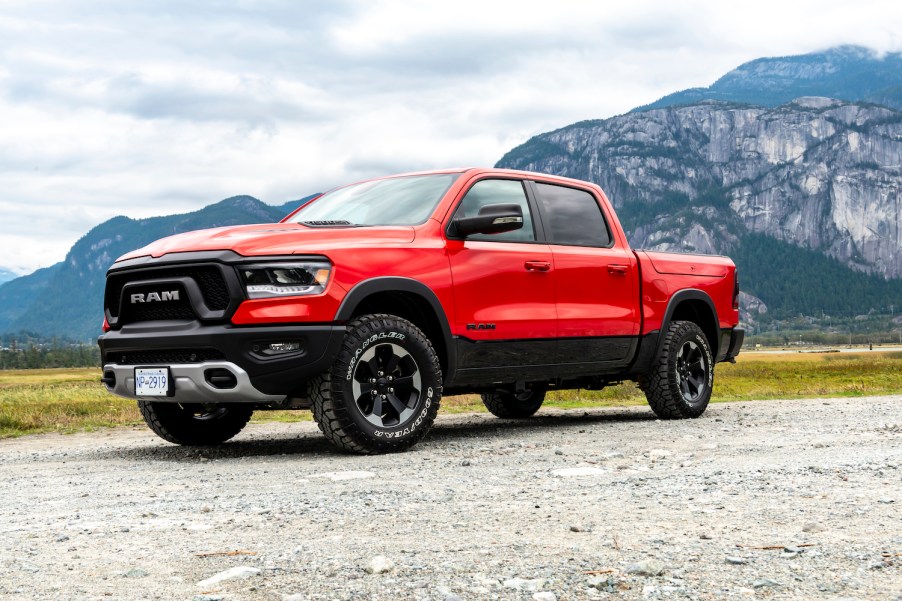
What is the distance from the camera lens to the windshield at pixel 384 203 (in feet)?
24.3

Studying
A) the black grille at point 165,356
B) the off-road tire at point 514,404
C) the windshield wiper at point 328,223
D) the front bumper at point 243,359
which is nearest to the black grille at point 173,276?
the front bumper at point 243,359

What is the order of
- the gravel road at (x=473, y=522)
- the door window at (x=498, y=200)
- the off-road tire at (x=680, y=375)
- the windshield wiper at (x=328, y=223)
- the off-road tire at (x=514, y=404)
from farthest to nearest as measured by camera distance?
the off-road tire at (x=514, y=404) < the off-road tire at (x=680, y=375) < the door window at (x=498, y=200) < the windshield wiper at (x=328, y=223) < the gravel road at (x=473, y=522)

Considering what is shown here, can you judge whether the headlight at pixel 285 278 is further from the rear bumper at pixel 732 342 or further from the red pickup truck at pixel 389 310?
the rear bumper at pixel 732 342

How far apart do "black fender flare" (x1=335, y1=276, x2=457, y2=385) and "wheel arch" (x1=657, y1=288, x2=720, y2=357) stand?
330cm

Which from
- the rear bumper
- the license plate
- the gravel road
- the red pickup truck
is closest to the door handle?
the red pickup truck

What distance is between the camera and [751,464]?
18.6 ft

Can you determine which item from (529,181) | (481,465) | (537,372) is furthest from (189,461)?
(529,181)

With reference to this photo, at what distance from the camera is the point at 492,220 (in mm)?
7031

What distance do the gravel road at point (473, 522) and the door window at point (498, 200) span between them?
168 centimetres

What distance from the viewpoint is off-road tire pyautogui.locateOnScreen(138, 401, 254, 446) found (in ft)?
25.2

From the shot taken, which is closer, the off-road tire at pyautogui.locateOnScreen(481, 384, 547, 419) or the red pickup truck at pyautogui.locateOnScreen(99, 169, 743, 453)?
the red pickup truck at pyautogui.locateOnScreen(99, 169, 743, 453)

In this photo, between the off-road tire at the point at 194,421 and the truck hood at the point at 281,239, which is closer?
the truck hood at the point at 281,239

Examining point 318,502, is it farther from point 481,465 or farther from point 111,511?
point 481,465

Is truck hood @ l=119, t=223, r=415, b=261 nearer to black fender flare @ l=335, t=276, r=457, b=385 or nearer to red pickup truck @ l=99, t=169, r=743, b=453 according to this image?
red pickup truck @ l=99, t=169, r=743, b=453
